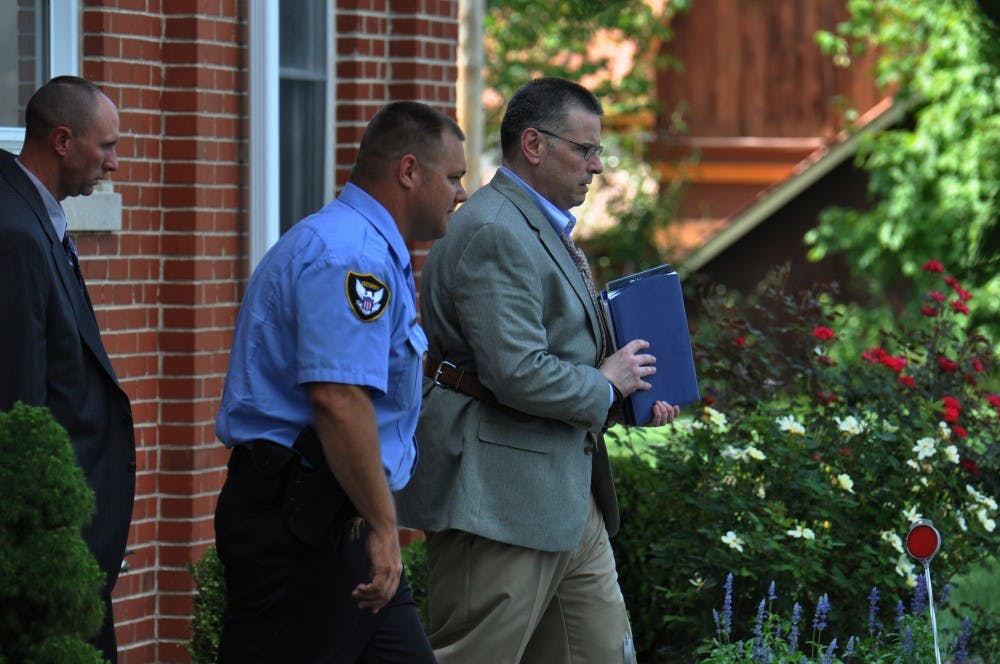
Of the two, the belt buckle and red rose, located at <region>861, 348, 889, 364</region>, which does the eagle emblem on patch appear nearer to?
the belt buckle

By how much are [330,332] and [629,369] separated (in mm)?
1170

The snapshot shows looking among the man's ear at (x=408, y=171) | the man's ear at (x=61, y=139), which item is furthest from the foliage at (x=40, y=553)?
the man's ear at (x=61, y=139)

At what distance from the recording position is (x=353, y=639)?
158 inches

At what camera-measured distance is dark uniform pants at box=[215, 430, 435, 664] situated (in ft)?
12.8

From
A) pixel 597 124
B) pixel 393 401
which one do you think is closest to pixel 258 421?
pixel 393 401

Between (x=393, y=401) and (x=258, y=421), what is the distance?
32 centimetres

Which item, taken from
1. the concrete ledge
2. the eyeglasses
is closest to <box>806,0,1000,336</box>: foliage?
the concrete ledge

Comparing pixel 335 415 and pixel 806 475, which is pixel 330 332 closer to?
pixel 335 415

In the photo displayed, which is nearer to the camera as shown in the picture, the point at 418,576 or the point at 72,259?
the point at 72,259

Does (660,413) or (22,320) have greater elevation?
(22,320)

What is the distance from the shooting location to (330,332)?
3754mm

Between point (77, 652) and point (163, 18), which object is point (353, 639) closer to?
point (77, 652)

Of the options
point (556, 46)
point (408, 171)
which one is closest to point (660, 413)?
point (408, 171)

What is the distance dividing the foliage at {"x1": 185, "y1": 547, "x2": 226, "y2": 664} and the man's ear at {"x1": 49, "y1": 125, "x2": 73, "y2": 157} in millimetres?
2062
